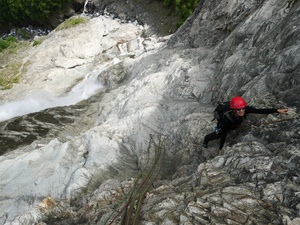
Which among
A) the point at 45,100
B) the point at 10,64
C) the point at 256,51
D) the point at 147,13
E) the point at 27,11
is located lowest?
the point at 45,100

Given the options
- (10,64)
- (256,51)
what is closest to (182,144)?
(256,51)

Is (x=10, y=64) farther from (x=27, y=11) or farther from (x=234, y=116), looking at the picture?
(x=234, y=116)

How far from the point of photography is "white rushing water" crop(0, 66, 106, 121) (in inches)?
776

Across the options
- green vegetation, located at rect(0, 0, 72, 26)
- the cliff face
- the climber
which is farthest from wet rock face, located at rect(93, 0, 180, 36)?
the climber

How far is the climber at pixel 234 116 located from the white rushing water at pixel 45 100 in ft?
43.7

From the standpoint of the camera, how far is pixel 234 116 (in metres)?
7.29

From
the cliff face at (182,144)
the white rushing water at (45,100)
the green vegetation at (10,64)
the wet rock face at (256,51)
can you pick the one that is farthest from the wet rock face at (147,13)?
the wet rock face at (256,51)

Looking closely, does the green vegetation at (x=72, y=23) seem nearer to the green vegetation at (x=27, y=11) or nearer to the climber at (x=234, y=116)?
the green vegetation at (x=27, y=11)

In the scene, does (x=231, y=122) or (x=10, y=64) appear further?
(x=10, y=64)

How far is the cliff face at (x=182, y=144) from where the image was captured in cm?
574

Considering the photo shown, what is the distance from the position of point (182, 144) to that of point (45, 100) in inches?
560

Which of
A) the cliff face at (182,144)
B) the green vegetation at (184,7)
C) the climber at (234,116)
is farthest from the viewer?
the green vegetation at (184,7)

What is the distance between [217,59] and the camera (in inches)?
522

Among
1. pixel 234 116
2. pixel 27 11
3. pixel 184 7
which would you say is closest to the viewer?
pixel 234 116
